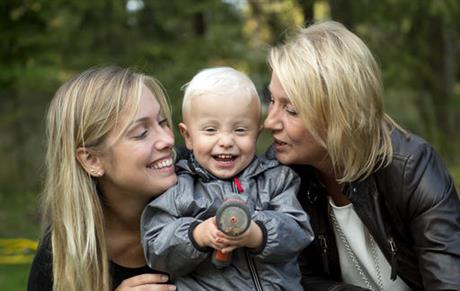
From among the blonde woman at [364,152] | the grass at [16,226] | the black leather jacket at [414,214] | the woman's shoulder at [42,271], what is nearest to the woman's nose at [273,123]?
the blonde woman at [364,152]

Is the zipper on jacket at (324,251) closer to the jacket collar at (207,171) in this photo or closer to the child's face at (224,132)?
the jacket collar at (207,171)

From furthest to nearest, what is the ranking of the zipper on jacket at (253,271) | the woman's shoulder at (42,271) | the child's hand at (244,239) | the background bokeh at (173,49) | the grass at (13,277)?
the background bokeh at (173,49), the grass at (13,277), the woman's shoulder at (42,271), the zipper on jacket at (253,271), the child's hand at (244,239)

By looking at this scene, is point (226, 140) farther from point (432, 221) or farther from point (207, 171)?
point (432, 221)

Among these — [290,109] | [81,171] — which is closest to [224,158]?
[290,109]

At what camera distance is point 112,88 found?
2.99 m

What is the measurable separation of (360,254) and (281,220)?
684 mm

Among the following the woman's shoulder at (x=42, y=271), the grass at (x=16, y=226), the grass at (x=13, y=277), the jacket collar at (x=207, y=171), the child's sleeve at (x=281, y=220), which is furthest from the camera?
the grass at (x=16, y=226)

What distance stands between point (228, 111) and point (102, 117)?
0.53 m

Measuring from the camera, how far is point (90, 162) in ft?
9.92

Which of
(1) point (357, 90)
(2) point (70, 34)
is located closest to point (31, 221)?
(2) point (70, 34)

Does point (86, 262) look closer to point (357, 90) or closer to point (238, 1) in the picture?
point (357, 90)

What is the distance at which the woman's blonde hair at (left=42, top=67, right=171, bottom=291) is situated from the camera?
296 cm

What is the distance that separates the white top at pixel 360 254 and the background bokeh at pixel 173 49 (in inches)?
171

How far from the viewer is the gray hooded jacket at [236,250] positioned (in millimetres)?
2635
